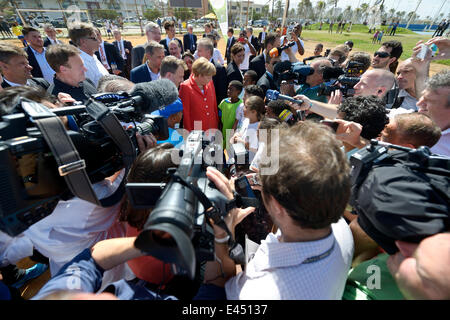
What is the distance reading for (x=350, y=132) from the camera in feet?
6.03

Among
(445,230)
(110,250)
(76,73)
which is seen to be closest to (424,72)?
(445,230)

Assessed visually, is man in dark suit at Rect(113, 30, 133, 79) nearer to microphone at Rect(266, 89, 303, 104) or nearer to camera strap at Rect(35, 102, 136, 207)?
microphone at Rect(266, 89, 303, 104)

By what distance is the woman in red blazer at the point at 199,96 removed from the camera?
340cm

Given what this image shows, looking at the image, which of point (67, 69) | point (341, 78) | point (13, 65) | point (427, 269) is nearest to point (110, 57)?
point (13, 65)

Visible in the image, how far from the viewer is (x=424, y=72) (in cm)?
326

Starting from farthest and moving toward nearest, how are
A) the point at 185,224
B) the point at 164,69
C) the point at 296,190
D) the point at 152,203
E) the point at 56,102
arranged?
the point at 164,69 → the point at 56,102 → the point at 152,203 → the point at 296,190 → the point at 185,224

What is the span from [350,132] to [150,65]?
3.87 metres

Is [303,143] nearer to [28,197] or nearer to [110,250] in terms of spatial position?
[110,250]

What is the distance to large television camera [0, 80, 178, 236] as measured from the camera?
86 centimetres

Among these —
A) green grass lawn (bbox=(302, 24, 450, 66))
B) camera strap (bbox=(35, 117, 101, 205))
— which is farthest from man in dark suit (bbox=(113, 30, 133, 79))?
green grass lawn (bbox=(302, 24, 450, 66))

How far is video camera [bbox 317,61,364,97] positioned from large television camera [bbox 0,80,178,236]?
296 centimetres

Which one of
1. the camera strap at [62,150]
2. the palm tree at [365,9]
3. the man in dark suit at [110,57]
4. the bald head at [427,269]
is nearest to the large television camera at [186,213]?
the camera strap at [62,150]

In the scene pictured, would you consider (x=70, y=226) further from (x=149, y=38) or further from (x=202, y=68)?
(x=149, y=38)
